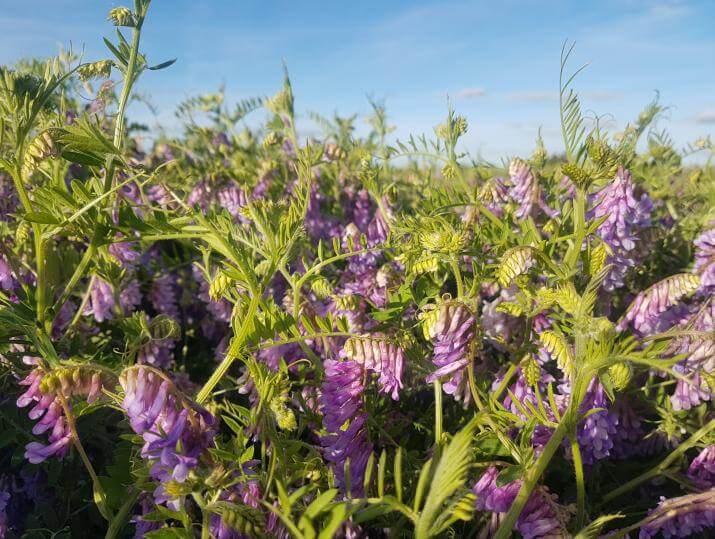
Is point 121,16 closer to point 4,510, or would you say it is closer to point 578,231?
point 578,231

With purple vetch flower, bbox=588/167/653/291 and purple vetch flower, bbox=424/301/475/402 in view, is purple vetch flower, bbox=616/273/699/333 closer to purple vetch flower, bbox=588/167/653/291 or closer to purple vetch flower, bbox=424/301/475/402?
purple vetch flower, bbox=588/167/653/291

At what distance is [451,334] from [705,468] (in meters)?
0.83

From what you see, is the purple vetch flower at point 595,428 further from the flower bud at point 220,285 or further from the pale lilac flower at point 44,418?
the pale lilac flower at point 44,418

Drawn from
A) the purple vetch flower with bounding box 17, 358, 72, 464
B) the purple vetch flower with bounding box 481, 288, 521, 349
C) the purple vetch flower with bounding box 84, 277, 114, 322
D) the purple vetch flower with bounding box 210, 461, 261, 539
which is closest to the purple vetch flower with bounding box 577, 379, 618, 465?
the purple vetch flower with bounding box 481, 288, 521, 349

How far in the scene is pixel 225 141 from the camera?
148 inches

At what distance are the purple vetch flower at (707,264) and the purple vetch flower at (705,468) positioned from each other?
1.49 ft

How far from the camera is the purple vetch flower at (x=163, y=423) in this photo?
37.8 inches

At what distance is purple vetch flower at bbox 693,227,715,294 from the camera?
5.65 feet

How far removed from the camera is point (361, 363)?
1271mm

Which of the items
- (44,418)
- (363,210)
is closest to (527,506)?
(44,418)

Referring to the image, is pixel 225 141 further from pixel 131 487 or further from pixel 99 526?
pixel 131 487

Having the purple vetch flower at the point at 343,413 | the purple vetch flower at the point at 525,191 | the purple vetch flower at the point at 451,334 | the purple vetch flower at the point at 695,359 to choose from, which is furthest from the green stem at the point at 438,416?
the purple vetch flower at the point at 525,191

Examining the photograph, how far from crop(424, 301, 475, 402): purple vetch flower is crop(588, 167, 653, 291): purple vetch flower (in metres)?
0.66

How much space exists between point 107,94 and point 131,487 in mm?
1228
